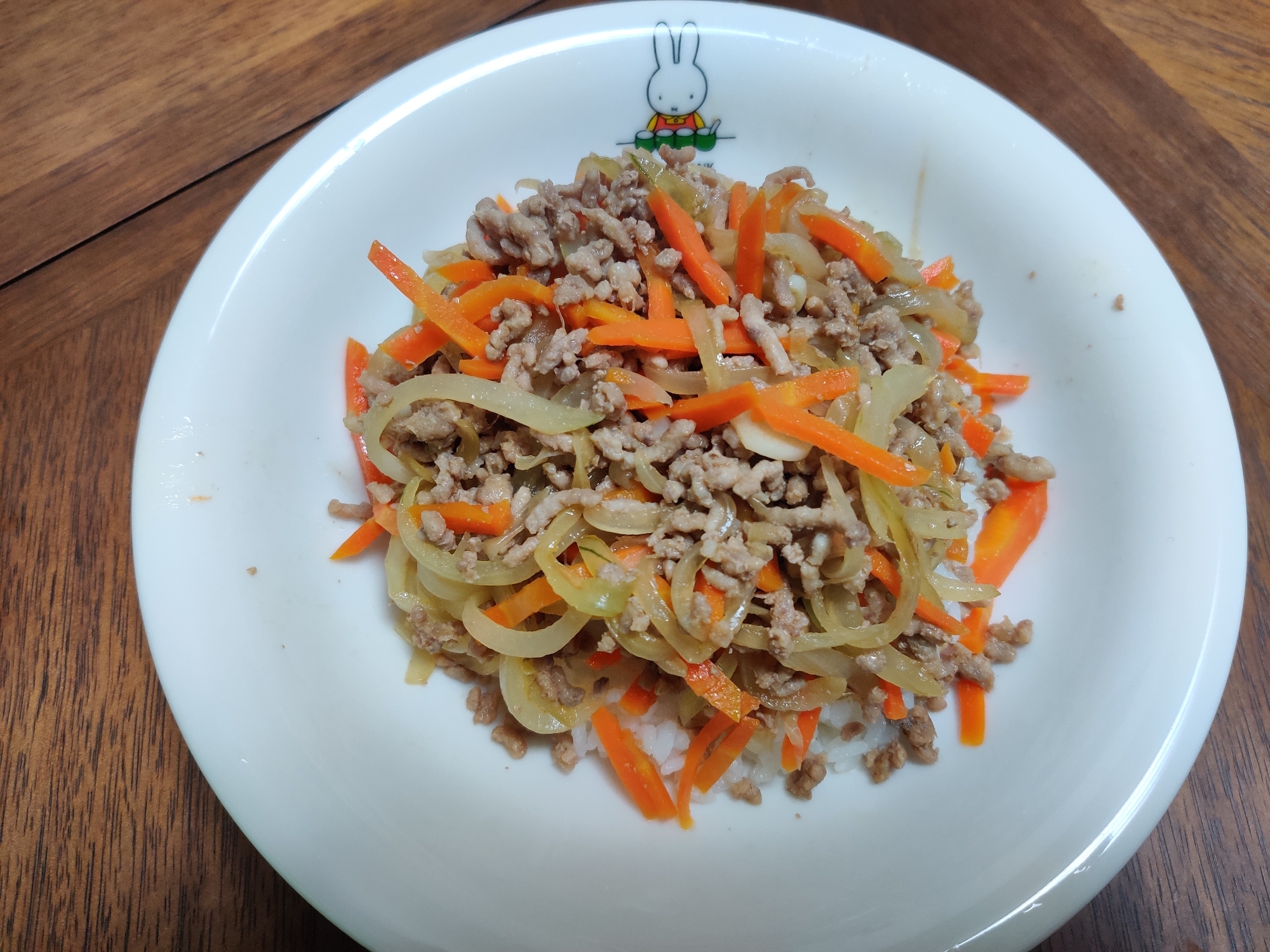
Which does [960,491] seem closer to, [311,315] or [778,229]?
[778,229]

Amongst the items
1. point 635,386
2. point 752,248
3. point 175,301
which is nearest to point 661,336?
point 635,386

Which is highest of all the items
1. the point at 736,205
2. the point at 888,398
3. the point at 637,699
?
the point at 736,205

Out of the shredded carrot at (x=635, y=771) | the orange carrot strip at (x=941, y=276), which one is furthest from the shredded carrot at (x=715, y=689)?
the orange carrot strip at (x=941, y=276)

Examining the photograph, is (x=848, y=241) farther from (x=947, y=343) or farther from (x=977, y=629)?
(x=977, y=629)

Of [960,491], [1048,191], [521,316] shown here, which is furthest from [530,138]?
[960,491]

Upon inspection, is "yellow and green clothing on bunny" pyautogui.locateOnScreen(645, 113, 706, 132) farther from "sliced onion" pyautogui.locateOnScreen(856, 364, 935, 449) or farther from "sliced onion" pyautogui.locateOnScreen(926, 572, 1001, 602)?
"sliced onion" pyautogui.locateOnScreen(926, 572, 1001, 602)

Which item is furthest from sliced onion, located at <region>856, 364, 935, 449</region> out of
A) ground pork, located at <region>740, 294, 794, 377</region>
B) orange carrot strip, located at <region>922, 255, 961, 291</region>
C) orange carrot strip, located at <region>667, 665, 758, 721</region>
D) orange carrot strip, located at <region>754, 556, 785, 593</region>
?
orange carrot strip, located at <region>667, 665, 758, 721</region>

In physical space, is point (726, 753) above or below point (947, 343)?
below
